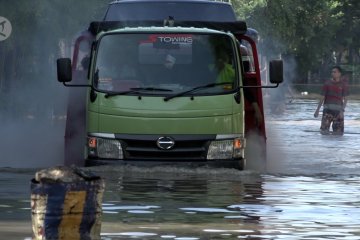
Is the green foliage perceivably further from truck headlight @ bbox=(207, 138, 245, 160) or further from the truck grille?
the truck grille

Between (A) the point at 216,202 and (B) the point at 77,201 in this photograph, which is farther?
(A) the point at 216,202

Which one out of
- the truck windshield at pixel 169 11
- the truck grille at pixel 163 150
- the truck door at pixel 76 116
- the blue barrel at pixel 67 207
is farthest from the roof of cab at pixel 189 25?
the blue barrel at pixel 67 207

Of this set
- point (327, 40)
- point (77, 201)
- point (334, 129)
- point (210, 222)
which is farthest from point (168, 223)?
point (327, 40)

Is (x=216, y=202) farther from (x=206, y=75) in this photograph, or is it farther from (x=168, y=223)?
(x=206, y=75)

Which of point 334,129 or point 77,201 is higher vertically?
point 77,201

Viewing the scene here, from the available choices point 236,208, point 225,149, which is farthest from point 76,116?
point 236,208

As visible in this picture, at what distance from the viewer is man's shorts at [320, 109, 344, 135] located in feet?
107

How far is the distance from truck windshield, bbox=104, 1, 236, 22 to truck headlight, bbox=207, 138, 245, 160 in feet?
12.4

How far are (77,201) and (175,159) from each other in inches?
331

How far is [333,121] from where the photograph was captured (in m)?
32.9

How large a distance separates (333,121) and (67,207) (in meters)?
23.7

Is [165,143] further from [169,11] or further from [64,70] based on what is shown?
[169,11]

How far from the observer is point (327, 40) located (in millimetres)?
106938

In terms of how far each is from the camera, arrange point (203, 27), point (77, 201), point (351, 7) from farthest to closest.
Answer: point (351, 7), point (203, 27), point (77, 201)
